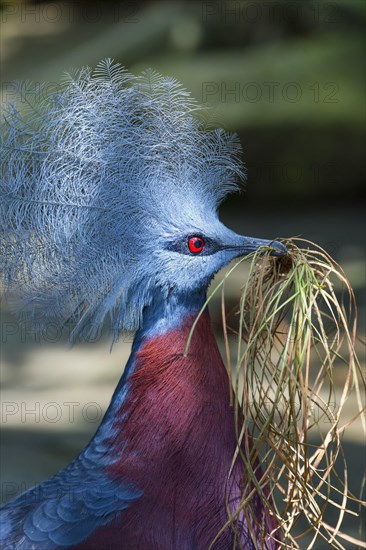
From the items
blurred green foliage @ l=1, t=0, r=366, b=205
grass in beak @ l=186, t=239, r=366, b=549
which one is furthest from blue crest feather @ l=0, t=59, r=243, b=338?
blurred green foliage @ l=1, t=0, r=366, b=205

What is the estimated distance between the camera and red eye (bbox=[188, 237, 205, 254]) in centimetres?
161

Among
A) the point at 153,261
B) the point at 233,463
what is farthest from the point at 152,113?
the point at 233,463

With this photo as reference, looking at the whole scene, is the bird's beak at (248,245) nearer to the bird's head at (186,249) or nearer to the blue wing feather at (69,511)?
the bird's head at (186,249)

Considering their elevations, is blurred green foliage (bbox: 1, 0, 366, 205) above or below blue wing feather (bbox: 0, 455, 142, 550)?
above

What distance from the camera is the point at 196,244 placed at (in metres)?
1.61

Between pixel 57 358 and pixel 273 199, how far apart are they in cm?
203

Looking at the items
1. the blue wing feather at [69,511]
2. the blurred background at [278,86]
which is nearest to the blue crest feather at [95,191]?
the blue wing feather at [69,511]

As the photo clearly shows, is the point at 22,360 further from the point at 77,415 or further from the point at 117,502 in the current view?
the point at 117,502

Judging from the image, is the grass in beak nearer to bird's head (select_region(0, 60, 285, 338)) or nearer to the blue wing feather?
bird's head (select_region(0, 60, 285, 338))

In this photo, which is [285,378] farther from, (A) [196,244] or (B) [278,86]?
(B) [278,86]

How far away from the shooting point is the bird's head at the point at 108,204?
5.32ft

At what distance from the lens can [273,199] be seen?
5320 mm

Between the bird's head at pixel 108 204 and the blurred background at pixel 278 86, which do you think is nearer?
the bird's head at pixel 108 204

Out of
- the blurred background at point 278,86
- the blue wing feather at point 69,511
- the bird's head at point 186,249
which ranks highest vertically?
the blurred background at point 278,86
